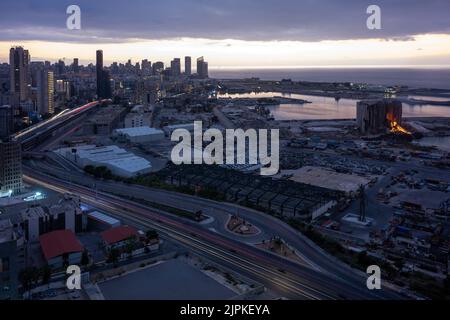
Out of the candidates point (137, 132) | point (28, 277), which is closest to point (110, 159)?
point (137, 132)

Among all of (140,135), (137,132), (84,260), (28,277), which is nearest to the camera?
(28,277)

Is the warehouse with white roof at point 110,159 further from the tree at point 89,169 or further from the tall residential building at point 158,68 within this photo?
the tall residential building at point 158,68

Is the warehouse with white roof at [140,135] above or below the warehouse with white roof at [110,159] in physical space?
above

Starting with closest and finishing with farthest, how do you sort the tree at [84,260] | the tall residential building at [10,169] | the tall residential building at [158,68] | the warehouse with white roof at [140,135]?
1. the tree at [84,260]
2. the tall residential building at [10,169]
3. the warehouse with white roof at [140,135]
4. the tall residential building at [158,68]

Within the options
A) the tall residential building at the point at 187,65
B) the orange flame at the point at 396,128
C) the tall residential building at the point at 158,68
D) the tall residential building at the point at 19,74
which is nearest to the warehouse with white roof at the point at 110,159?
the orange flame at the point at 396,128

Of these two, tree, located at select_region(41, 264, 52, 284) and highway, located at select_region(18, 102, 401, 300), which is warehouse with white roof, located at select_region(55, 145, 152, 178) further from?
tree, located at select_region(41, 264, 52, 284)

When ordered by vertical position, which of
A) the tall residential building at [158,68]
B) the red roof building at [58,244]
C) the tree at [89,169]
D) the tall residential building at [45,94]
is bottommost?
the red roof building at [58,244]

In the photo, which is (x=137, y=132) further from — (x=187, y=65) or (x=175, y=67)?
(x=187, y=65)
